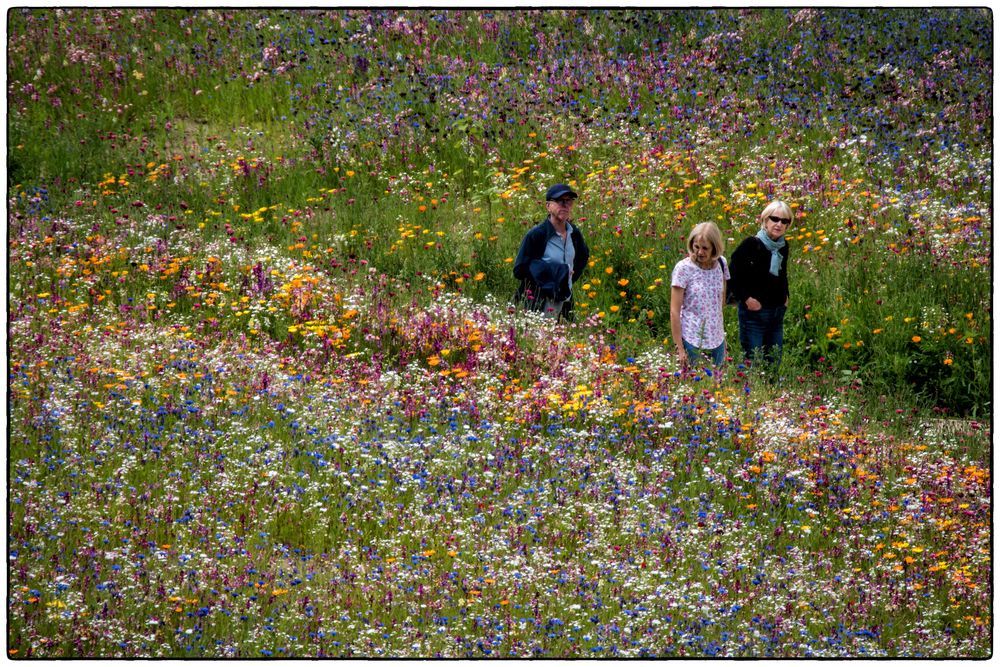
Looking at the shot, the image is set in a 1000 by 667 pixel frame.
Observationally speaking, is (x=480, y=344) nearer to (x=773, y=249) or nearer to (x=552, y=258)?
(x=552, y=258)

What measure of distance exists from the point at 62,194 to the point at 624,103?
20.6 feet

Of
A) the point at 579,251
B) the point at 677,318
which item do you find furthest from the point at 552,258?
the point at 677,318

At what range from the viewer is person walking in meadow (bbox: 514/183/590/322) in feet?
29.1

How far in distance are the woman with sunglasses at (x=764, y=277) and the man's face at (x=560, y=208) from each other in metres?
1.36

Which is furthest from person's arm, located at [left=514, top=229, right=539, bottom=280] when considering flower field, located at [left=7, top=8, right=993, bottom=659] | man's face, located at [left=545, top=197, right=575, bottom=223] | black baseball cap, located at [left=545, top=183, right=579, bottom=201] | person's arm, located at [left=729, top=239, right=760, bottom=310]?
person's arm, located at [left=729, top=239, right=760, bottom=310]

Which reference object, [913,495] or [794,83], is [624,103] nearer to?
[794,83]

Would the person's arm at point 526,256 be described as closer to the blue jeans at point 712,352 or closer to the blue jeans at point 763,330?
the blue jeans at point 712,352

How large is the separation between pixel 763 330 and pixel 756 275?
0.48 metres

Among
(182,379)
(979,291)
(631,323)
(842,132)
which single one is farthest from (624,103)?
(182,379)

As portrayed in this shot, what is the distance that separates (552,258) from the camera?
8984 mm

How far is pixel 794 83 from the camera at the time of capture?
12.6 metres

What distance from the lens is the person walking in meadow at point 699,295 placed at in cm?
841

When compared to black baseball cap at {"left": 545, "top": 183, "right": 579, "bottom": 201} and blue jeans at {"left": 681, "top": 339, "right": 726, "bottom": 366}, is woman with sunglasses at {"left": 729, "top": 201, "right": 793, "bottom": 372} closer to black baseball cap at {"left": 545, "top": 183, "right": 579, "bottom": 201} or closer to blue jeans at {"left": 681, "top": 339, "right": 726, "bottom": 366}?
blue jeans at {"left": 681, "top": 339, "right": 726, "bottom": 366}

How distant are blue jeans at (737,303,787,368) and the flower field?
25 cm
